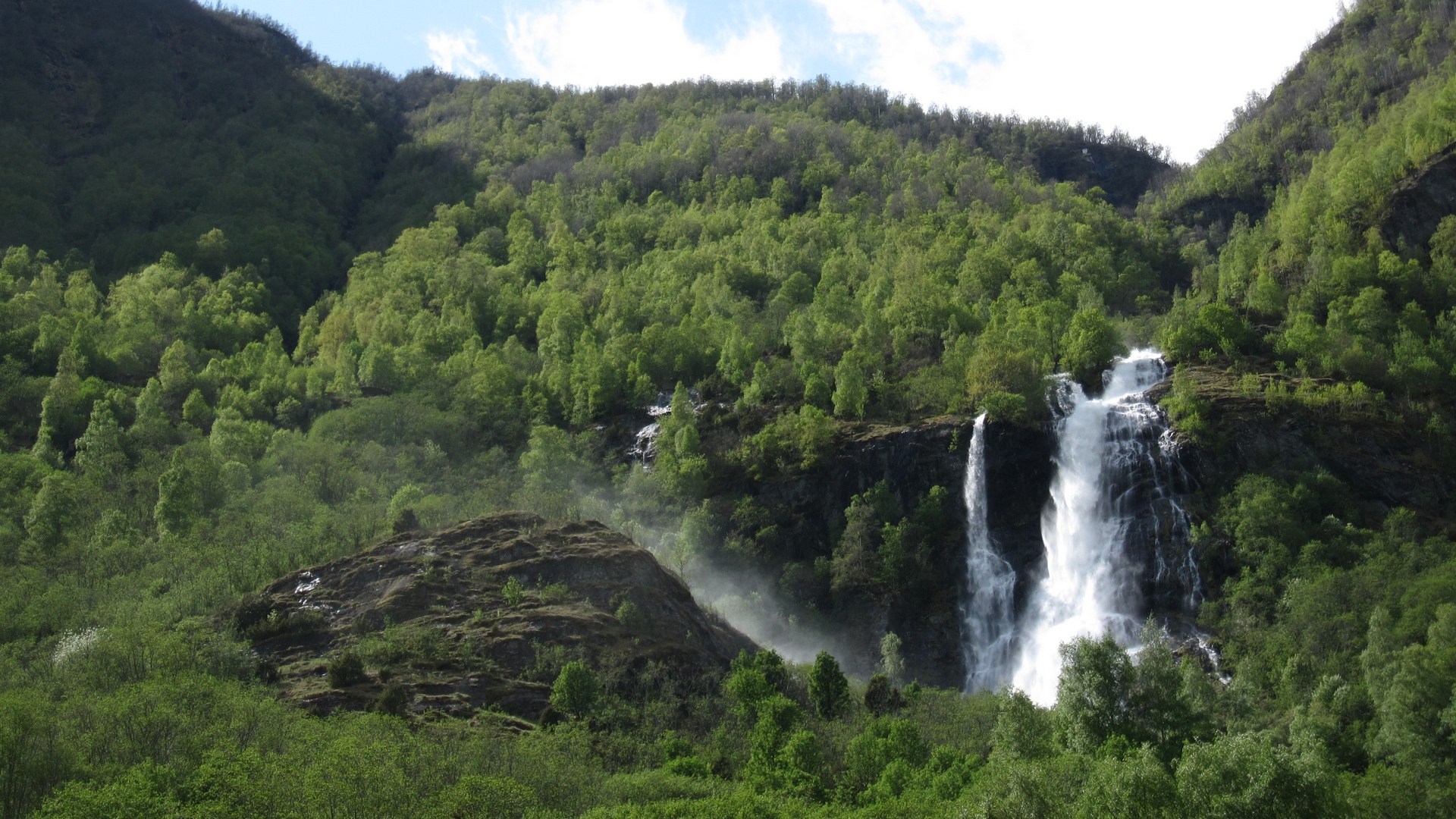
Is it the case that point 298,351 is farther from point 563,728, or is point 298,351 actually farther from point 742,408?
A: point 563,728

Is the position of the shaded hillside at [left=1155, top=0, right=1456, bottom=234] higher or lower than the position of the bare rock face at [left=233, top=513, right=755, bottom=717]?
higher

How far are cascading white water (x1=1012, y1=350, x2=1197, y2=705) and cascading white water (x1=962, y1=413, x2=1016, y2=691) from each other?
179 cm

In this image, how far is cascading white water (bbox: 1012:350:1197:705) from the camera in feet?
323

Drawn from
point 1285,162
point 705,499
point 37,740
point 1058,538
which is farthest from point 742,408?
point 1285,162

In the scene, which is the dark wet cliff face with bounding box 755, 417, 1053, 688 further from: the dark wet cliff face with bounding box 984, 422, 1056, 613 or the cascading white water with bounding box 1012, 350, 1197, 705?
the cascading white water with bounding box 1012, 350, 1197, 705

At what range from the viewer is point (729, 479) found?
120 meters

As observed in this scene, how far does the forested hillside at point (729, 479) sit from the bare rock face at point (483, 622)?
0.38 m

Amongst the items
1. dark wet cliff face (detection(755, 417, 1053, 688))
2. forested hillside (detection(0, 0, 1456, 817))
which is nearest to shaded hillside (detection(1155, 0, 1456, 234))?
forested hillside (detection(0, 0, 1456, 817))

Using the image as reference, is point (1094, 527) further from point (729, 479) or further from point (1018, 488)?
point (729, 479)

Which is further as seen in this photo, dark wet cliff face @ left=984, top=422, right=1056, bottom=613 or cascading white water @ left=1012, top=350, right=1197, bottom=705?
dark wet cliff face @ left=984, top=422, right=1056, bottom=613

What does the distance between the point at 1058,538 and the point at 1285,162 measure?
328ft

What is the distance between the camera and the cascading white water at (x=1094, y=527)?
323ft

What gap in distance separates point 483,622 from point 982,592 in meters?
46.3

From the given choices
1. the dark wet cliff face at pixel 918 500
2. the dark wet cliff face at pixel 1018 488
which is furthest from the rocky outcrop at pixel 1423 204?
the dark wet cliff face at pixel 918 500
